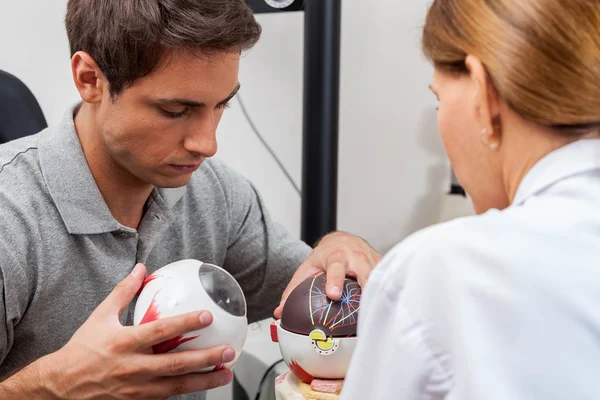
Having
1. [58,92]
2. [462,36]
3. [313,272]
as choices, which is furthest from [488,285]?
[58,92]

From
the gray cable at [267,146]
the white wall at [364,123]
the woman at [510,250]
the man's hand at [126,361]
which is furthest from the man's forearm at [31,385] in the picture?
the gray cable at [267,146]

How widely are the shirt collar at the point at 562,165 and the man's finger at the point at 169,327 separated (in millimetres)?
385

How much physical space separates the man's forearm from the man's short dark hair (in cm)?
42

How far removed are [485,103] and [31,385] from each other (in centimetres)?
66

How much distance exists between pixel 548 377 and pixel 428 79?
1.63 metres

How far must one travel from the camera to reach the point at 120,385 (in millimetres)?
887

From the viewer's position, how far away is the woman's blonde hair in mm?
626

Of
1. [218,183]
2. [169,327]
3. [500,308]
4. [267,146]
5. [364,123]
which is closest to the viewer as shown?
[500,308]

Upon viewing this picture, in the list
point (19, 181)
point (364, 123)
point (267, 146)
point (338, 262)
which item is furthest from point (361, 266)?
point (364, 123)

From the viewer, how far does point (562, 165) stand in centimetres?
64

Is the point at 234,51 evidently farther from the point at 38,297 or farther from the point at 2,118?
the point at 2,118

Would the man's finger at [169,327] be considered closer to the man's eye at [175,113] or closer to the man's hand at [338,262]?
the man's hand at [338,262]

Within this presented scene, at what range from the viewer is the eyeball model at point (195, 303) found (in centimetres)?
85

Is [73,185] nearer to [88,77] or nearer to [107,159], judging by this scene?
[107,159]
